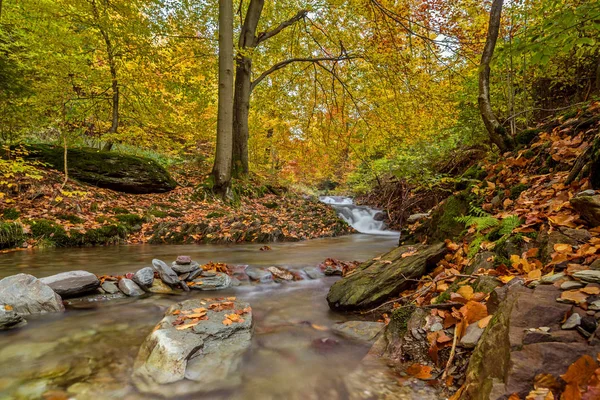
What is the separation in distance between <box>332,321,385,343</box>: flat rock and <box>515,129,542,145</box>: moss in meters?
3.62

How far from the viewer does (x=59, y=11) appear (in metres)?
8.27

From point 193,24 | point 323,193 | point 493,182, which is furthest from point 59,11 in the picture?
point 323,193

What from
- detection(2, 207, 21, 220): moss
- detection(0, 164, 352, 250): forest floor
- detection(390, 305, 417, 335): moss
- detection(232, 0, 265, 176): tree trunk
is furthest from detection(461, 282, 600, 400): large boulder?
detection(232, 0, 265, 176): tree trunk

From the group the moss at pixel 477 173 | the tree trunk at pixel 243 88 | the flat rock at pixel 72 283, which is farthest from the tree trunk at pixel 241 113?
the moss at pixel 477 173

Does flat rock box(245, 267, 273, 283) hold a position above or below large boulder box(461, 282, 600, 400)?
below

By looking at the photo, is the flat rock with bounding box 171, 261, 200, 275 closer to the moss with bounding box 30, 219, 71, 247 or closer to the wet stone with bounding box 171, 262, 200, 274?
the wet stone with bounding box 171, 262, 200, 274

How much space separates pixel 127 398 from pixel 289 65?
455 inches

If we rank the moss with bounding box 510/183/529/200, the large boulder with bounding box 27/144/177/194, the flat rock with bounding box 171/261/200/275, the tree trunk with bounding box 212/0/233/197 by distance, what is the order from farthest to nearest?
the tree trunk with bounding box 212/0/233/197 → the large boulder with bounding box 27/144/177/194 → the flat rock with bounding box 171/261/200/275 → the moss with bounding box 510/183/529/200

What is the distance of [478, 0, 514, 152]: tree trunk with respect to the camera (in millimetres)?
4430

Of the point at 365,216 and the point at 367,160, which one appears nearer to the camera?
the point at 367,160

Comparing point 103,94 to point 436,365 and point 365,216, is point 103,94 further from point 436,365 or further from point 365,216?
point 436,365

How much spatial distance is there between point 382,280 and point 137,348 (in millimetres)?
2438

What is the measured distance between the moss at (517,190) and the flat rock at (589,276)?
6.92 ft

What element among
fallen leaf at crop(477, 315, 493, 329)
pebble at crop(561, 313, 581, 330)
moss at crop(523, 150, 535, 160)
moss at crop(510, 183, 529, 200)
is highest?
moss at crop(523, 150, 535, 160)
